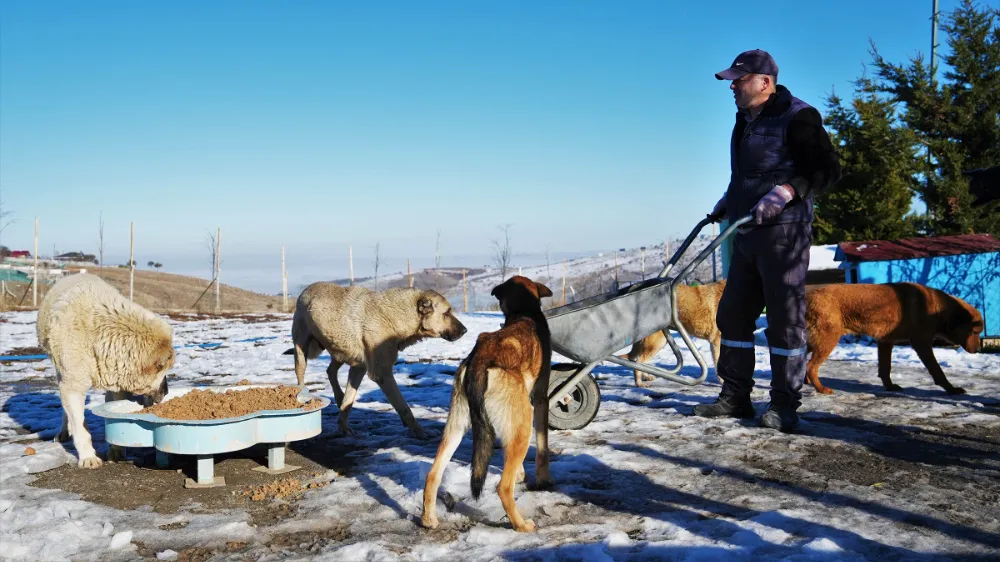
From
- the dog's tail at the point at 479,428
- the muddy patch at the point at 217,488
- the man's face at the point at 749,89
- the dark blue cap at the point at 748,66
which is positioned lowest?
the muddy patch at the point at 217,488

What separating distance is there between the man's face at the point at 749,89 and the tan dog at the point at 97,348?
14.6ft

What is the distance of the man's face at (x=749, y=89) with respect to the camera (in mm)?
4805

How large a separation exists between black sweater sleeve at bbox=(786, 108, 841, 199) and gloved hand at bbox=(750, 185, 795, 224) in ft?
0.45

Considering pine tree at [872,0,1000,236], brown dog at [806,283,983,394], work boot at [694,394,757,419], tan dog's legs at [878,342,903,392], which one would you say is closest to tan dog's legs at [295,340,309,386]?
work boot at [694,394,757,419]

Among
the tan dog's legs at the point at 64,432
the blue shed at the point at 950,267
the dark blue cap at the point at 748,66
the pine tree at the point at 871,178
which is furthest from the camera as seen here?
the pine tree at the point at 871,178

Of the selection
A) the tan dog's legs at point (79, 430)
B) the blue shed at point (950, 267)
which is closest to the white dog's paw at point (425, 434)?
the tan dog's legs at point (79, 430)

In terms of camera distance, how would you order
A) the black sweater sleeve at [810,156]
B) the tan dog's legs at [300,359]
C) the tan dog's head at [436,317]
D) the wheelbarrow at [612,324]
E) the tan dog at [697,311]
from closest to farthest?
1. the wheelbarrow at [612,324]
2. the black sweater sleeve at [810,156]
3. the tan dog's head at [436,317]
4. the tan dog's legs at [300,359]
5. the tan dog at [697,311]

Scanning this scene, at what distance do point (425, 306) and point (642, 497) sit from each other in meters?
2.43

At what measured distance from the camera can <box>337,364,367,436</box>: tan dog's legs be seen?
5.24m

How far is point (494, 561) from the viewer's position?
2.68m

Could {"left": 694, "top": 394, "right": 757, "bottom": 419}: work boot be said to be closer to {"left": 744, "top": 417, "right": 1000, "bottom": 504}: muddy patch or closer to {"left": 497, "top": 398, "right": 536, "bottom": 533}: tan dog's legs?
{"left": 744, "top": 417, "right": 1000, "bottom": 504}: muddy patch

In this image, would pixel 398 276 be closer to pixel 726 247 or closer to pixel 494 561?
pixel 726 247

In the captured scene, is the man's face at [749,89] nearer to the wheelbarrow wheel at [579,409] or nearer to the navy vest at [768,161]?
the navy vest at [768,161]

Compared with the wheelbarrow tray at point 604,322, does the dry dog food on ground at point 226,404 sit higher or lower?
lower
